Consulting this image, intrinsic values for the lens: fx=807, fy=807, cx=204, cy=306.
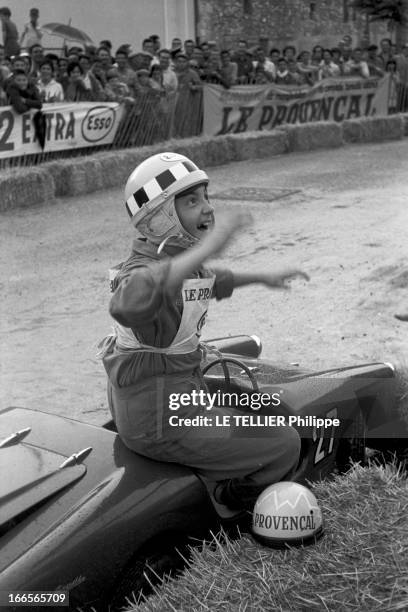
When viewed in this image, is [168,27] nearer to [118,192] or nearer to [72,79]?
[72,79]

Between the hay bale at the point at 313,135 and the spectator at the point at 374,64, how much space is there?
4.09 metres

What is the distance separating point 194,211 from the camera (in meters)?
2.86

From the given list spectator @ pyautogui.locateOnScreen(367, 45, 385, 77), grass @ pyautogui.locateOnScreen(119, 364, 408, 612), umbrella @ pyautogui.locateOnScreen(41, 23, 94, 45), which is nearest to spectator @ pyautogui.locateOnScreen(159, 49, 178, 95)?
umbrella @ pyautogui.locateOnScreen(41, 23, 94, 45)

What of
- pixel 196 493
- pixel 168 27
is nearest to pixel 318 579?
pixel 196 493

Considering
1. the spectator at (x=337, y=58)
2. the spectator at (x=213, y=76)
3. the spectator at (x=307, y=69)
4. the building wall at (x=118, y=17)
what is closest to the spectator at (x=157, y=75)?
the spectator at (x=213, y=76)

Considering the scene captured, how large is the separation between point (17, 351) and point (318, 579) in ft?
13.8

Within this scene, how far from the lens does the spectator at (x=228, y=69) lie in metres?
17.8

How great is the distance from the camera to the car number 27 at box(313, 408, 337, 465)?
343 cm

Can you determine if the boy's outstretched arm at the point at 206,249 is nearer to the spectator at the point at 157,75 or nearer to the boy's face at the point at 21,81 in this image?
the boy's face at the point at 21,81

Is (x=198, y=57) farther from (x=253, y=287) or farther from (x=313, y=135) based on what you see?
(x=253, y=287)

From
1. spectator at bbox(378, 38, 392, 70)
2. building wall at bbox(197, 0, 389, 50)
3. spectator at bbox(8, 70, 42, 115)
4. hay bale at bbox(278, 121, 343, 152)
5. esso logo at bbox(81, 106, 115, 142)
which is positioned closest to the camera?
spectator at bbox(8, 70, 42, 115)

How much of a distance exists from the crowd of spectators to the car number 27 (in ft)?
32.2

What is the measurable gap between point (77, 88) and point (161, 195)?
11983 millimetres

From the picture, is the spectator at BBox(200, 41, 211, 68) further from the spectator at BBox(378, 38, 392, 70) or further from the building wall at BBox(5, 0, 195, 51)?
the spectator at BBox(378, 38, 392, 70)
